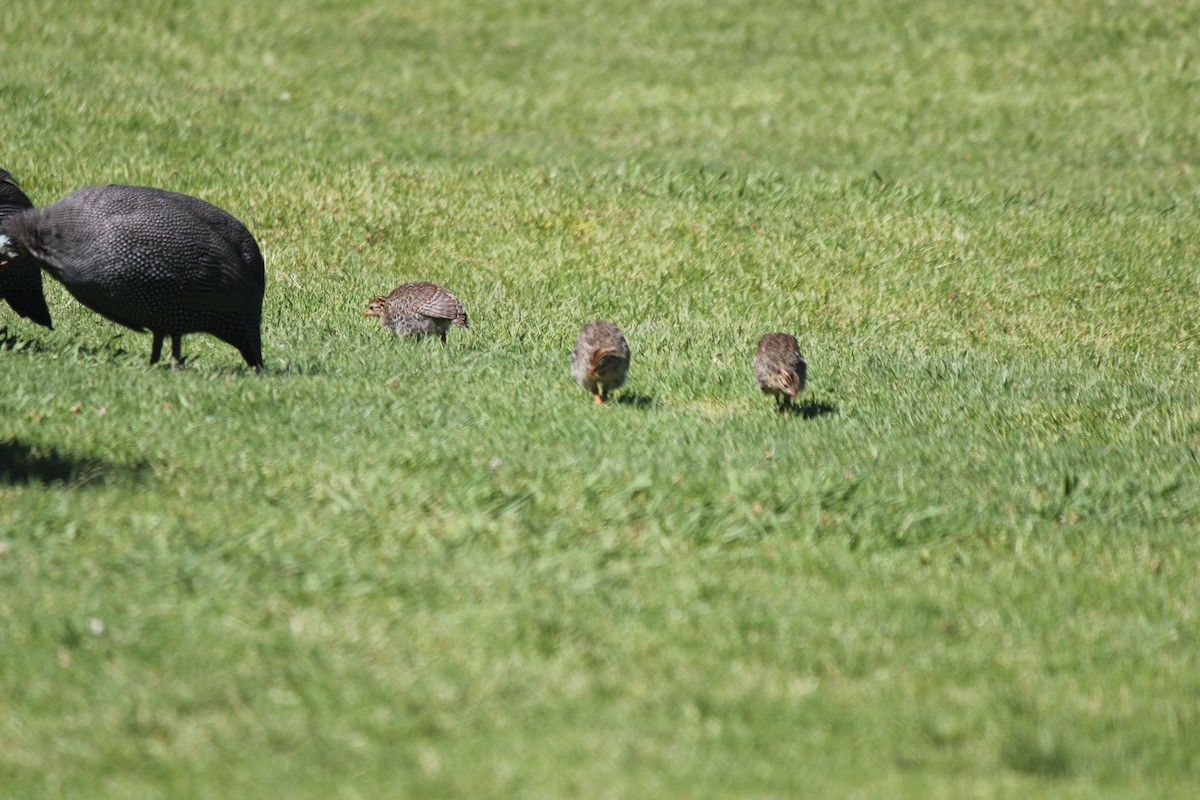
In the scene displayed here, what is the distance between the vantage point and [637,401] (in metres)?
8.59

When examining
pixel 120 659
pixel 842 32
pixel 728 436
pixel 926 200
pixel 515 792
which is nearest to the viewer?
pixel 515 792

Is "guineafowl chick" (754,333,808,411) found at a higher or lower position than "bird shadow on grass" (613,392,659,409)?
higher

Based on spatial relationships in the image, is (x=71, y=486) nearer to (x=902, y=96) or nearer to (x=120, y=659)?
(x=120, y=659)

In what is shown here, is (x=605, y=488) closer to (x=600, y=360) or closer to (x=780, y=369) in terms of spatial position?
(x=600, y=360)

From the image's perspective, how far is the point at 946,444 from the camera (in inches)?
306

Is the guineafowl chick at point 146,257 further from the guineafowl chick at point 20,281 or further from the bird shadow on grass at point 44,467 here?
the bird shadow on grass at point 44,467

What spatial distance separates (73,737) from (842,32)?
20191 millimetres

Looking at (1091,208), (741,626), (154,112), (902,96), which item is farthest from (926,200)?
(741,626)

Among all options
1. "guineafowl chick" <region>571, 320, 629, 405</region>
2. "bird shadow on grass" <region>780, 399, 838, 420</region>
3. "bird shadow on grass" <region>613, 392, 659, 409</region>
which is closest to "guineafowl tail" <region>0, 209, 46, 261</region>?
"guineafowl chick" <region>571, 320, 629, 405</region>

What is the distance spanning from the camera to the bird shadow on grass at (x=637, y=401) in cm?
842

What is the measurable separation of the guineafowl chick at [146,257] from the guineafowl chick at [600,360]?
7.03 feet

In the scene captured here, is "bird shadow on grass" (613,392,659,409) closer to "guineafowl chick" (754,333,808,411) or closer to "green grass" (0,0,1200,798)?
"green grass" (0,0,1200,798)

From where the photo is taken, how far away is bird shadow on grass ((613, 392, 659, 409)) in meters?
8.42

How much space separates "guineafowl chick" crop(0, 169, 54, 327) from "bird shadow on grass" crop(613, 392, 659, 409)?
3.96m
